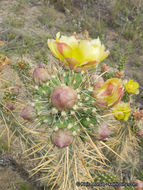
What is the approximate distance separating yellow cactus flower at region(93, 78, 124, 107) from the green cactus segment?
5 cm

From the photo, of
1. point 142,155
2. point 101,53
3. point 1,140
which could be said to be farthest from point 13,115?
point 142,155

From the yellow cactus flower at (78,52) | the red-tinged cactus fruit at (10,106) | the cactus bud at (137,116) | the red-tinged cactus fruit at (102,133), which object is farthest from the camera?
the cactus bud at (137,116)

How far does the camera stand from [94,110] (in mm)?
927

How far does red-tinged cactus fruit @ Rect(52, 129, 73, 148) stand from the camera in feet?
2.78

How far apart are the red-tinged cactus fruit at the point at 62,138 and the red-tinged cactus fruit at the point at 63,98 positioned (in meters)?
0.12

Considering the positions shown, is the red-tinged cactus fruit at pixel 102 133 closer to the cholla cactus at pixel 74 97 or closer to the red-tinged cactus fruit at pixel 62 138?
the cholla cactus at pixel 74 97

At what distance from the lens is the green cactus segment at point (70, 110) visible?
92 cm

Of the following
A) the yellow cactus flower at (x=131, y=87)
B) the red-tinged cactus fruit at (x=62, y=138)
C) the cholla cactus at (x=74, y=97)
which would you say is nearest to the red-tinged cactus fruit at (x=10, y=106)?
the cholla cactus at (x=74, y=97)

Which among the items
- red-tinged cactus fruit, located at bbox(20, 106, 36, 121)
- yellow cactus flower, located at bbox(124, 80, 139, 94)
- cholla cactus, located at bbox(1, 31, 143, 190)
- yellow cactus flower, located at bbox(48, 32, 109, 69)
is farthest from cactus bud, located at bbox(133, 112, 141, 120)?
red-tinged cactus fruit, located at bbox(20, 106, 36, 121)

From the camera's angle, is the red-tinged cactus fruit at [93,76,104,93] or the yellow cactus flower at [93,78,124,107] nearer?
the yellow cactus flower at [93,78,124,107]

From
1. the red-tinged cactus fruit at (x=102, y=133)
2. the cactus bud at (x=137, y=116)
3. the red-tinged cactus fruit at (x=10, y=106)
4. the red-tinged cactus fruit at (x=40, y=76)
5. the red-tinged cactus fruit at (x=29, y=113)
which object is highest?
the red-tinged cactus fruit at (x=40, y=76)

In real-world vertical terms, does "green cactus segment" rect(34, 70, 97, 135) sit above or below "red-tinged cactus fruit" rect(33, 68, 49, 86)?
below

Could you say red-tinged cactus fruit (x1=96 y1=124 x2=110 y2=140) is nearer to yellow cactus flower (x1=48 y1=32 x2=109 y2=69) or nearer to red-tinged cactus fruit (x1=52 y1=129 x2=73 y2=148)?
red-tinged cactus fruit (x1=52 y1=129 x2=73 y2=148)

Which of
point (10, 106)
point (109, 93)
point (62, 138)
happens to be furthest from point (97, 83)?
point (10, 106)
